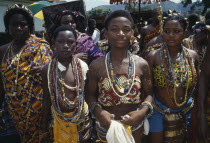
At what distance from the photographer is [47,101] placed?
2.66 meters

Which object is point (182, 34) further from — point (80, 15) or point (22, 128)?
point (22, 128)

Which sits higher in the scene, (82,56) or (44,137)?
(82,56)

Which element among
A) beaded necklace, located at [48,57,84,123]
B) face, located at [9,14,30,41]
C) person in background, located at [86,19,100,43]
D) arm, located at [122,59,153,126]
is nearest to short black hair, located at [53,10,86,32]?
face, located at [9,14,30,41]

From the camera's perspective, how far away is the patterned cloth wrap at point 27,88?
294 cm

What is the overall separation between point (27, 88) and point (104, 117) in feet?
4.16

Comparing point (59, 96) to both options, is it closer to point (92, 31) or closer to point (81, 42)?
point (81, 42)

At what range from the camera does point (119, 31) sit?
88.0 inches

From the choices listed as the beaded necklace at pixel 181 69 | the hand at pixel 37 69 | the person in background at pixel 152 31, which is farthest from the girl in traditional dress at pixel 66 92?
the person in background at pixel 152 31

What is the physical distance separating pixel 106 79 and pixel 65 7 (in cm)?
200

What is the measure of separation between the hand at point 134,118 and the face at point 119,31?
2.13ft

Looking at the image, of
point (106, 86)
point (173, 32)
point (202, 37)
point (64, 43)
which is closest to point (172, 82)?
point (173, 32)

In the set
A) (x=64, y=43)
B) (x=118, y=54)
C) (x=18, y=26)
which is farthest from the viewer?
(x=18, y=26)

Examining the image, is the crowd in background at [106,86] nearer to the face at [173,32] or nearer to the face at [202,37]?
the face at [173,32]

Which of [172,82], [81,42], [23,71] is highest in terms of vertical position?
[81,42]
